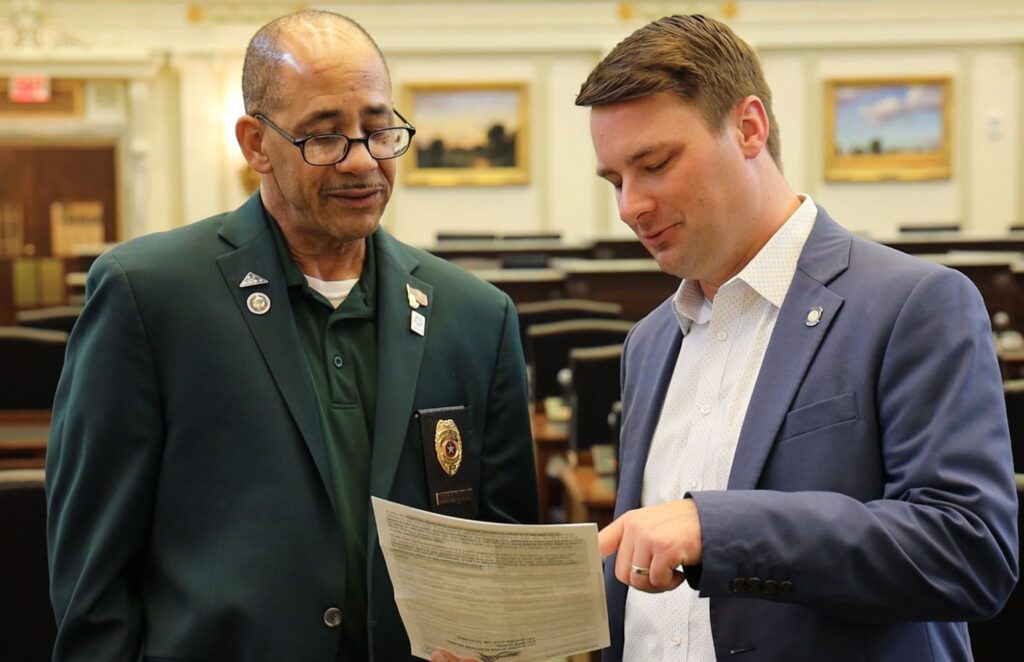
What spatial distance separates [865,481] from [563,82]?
1438 centimetres

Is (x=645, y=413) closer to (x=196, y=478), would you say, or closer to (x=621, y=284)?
(x=196, y=478)

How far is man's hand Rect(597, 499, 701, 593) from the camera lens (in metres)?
1.43

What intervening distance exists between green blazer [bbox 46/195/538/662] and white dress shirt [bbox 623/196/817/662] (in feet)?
1.43

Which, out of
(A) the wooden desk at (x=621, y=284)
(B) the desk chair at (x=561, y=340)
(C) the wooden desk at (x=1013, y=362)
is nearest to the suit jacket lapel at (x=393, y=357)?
(B) the desk chair at (x=561, y=340)

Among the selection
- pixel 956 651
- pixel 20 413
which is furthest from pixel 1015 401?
pixel 20 413

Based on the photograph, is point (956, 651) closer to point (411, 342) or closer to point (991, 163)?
point (411, 342)

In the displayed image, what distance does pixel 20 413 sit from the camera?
5.23m

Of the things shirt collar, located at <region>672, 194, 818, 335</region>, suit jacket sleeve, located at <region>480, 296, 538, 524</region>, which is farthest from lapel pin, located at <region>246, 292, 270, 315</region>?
shirt collar, located at <region>672, 194, 818, 335</region>

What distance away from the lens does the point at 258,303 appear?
6.64ft

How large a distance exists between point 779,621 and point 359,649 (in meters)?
0.74

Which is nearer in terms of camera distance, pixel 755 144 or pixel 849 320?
pixel 849 320

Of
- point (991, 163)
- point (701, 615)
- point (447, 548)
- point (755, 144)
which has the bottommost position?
point (701, 615)

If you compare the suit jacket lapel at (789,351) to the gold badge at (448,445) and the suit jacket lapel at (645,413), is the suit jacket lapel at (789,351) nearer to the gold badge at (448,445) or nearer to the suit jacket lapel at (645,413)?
the suit jacket lapel at (645,413)

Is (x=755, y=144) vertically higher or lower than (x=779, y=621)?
higher
